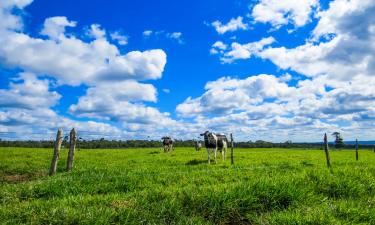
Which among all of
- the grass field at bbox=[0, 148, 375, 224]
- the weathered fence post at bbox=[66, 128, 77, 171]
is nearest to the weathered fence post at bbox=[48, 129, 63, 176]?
the weathered fence post at bbox=[66, 128, 77, 171]

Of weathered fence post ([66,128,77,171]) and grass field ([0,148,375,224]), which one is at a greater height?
weathered fence post ([66,128,77,171])

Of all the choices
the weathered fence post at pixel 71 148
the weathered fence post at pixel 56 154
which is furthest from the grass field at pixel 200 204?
the weathered fence post at pixel 71 148

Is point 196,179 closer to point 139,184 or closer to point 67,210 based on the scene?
point 139,184

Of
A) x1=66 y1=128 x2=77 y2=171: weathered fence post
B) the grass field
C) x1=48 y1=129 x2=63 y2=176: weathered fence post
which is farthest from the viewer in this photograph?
x1=66 y1=128 x2=77 y2=171: weathered fence post

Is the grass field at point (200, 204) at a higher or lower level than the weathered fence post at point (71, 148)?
lower

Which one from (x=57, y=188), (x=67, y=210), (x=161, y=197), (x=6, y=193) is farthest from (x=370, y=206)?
(x=6, y=193)

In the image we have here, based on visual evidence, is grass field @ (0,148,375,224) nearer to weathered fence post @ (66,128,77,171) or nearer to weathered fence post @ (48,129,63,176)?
weathered fence post @ (48,129,63,176)

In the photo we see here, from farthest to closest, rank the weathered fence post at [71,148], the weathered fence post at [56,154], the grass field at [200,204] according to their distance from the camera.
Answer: the weathered fence post at [71,148], the weathered fence post at [56,154], the grass field at [200,204]

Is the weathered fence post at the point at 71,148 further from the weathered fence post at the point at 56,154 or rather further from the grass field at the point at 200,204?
the grass field at the point at 200,204

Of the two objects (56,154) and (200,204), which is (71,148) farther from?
(200,204)

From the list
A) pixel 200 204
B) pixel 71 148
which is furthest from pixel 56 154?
pixel 200 204

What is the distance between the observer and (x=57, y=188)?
10797 millimetres

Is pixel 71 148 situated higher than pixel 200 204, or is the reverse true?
pixel 71 148

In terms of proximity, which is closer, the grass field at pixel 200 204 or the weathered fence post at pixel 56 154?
the grass field at pixel 200 204
